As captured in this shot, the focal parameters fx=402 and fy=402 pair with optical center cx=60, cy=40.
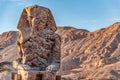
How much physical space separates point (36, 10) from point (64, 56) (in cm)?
12822

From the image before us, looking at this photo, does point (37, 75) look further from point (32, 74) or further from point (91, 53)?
point (91, 53)

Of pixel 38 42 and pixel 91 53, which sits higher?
pixel 38 42

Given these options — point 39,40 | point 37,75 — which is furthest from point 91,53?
point 37,75

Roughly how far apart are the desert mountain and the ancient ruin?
295 feet

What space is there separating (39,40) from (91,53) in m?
124

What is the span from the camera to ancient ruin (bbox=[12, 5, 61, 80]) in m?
8.32

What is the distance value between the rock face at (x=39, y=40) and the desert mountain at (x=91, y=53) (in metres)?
89.9

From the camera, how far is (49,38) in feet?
27.6

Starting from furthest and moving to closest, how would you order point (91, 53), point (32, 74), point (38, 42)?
1. point (91, 53)
2. point (38, 42)
3. point (32, 74)

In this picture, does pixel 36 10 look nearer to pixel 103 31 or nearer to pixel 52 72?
pixel 52 72

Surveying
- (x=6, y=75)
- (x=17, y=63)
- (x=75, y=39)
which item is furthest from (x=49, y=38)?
(x=75, y=39)

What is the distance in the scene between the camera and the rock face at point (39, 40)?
833 centimetres

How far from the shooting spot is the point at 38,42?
27.5 feet

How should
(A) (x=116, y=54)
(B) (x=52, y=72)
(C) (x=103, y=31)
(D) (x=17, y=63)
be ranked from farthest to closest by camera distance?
(C) (x=103, y=31)
(A) (x=116, y=54)
(D) (x=17, y=63)
(B) (x=52, y=72)
